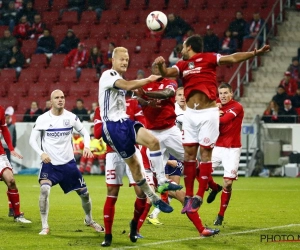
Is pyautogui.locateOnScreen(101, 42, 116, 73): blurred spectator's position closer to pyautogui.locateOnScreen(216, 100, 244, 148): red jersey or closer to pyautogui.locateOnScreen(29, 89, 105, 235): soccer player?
pyautogui.locateOnScreen(216, 100, 244, 148): red jersey

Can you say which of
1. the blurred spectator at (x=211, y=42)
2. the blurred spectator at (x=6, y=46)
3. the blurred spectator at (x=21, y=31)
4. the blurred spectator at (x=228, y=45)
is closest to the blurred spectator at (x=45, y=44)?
the blurred spectator at (x=6, y=46)

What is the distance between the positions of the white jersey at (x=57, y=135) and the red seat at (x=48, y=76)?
18.2 meters

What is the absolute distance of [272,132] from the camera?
25516 millimetres

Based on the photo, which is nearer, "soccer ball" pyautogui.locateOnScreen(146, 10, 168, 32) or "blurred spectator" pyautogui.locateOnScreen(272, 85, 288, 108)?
"soccer ball" pyautogui.locateOnScreen(146, 10, 168, 32)

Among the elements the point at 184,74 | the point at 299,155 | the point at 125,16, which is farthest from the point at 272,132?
the point at 184,74

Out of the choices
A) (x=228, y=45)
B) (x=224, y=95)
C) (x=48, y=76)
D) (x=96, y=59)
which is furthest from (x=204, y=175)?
(x=48, y=76)

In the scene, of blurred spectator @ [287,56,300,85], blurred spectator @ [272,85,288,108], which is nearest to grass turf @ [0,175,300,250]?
blurred spectator @ [272,85,288,108]

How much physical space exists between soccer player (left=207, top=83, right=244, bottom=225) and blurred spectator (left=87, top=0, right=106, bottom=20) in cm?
1979

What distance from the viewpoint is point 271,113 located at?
2553cm

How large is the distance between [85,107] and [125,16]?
487 centimetres

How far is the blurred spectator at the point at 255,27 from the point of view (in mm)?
27688

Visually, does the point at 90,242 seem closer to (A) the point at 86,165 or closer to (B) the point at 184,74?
(B) the point at 184,74

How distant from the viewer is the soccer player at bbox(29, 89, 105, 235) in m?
12.0

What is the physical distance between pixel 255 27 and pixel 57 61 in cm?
802
